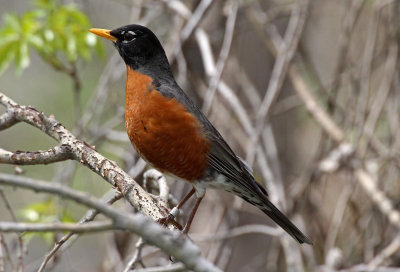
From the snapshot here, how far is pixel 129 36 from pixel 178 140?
0.82 m

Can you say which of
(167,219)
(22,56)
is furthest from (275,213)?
(22,56)

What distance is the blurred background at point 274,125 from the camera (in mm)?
3871

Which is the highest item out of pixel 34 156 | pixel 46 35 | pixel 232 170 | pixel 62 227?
pixel 46 35

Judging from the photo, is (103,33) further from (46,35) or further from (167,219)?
(167,219)

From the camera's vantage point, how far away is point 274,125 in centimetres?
526

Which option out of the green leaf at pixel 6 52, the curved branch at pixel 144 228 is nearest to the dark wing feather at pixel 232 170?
the green leaf at pixel 6 52

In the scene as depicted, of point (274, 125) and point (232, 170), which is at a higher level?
point (274, 125)

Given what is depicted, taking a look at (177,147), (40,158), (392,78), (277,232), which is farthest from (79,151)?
(392,78)

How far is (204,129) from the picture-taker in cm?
312

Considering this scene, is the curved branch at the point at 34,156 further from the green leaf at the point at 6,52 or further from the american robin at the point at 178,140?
the green leaf at the point at 6,52

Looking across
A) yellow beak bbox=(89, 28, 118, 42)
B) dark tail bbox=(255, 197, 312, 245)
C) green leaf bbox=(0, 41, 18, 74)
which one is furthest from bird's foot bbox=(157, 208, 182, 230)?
green leaf bbox=(0, 41, 18, 74)

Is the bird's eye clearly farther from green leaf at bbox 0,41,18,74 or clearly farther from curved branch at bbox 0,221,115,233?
curved branch at bbox 0,221,115,233

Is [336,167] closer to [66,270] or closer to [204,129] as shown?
[204,129]

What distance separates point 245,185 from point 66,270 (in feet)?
5.53
